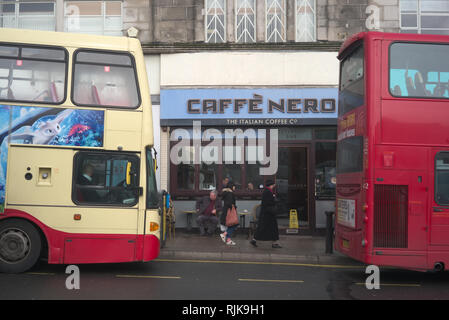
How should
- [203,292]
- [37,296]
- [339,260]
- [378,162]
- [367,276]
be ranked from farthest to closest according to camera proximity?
1. [339,260]
2. [367,276]
3. [378,162]
4. [203,292]
5. [37,296]

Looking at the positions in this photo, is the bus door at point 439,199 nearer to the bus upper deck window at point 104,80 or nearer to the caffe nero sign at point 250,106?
the bus upper deck window at point 104,80

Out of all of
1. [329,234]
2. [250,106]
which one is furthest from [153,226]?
[250,106]

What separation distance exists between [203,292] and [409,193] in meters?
3.99

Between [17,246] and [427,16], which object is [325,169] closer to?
[427,16]

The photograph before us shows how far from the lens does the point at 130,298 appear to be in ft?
21.0

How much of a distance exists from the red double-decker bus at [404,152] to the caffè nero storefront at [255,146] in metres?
6.13

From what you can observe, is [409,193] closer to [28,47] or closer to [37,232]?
[37,232]

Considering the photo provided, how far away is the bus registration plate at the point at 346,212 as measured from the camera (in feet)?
27.6

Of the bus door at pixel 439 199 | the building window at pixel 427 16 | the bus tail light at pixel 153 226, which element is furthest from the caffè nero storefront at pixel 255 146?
the bus door at pixel 439 199

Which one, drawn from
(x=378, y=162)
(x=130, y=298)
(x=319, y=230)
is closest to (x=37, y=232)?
(x=130, y=298)

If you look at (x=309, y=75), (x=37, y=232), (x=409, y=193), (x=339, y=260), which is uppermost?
(x=309, y=75)

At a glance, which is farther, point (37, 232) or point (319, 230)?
point (319, 230)

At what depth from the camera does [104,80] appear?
8.16 meters

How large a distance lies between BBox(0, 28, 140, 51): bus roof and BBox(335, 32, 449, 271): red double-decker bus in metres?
4.51
